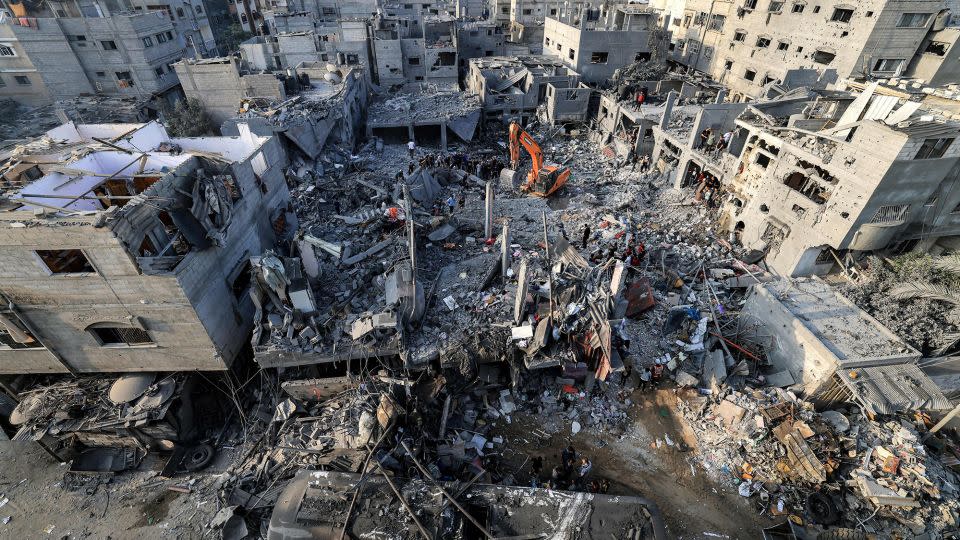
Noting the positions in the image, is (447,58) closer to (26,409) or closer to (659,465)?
(26,409)

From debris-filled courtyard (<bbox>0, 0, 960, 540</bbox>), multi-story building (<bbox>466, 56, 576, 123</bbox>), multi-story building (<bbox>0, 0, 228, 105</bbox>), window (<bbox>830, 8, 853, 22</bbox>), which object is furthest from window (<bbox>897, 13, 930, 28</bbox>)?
multi-story building (<bbox>0, 0, 228, 105</bbox>)

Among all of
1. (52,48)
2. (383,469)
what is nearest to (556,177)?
(383,469)

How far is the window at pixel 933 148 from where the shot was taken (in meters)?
13.3

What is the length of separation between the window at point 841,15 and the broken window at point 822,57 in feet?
6.25

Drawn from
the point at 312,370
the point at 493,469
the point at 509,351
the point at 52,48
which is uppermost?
the point at 52,48

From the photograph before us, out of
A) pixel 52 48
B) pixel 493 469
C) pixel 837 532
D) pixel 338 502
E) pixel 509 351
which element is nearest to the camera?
pixel 338 502

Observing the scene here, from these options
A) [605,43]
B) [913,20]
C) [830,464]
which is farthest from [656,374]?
[913,20]

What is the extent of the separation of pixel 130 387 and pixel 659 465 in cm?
1614

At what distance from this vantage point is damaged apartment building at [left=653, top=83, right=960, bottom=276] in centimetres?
1366

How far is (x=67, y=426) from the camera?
41.3 ft

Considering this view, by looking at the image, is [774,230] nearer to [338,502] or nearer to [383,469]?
[383,469]

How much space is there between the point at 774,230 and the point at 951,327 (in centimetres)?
610

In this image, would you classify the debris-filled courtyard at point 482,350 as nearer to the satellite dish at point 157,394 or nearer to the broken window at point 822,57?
the satellite dish at point 157,394

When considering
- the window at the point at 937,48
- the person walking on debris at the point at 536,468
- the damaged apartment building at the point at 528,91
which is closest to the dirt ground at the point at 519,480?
the person walking on debris at the point at 536,468
